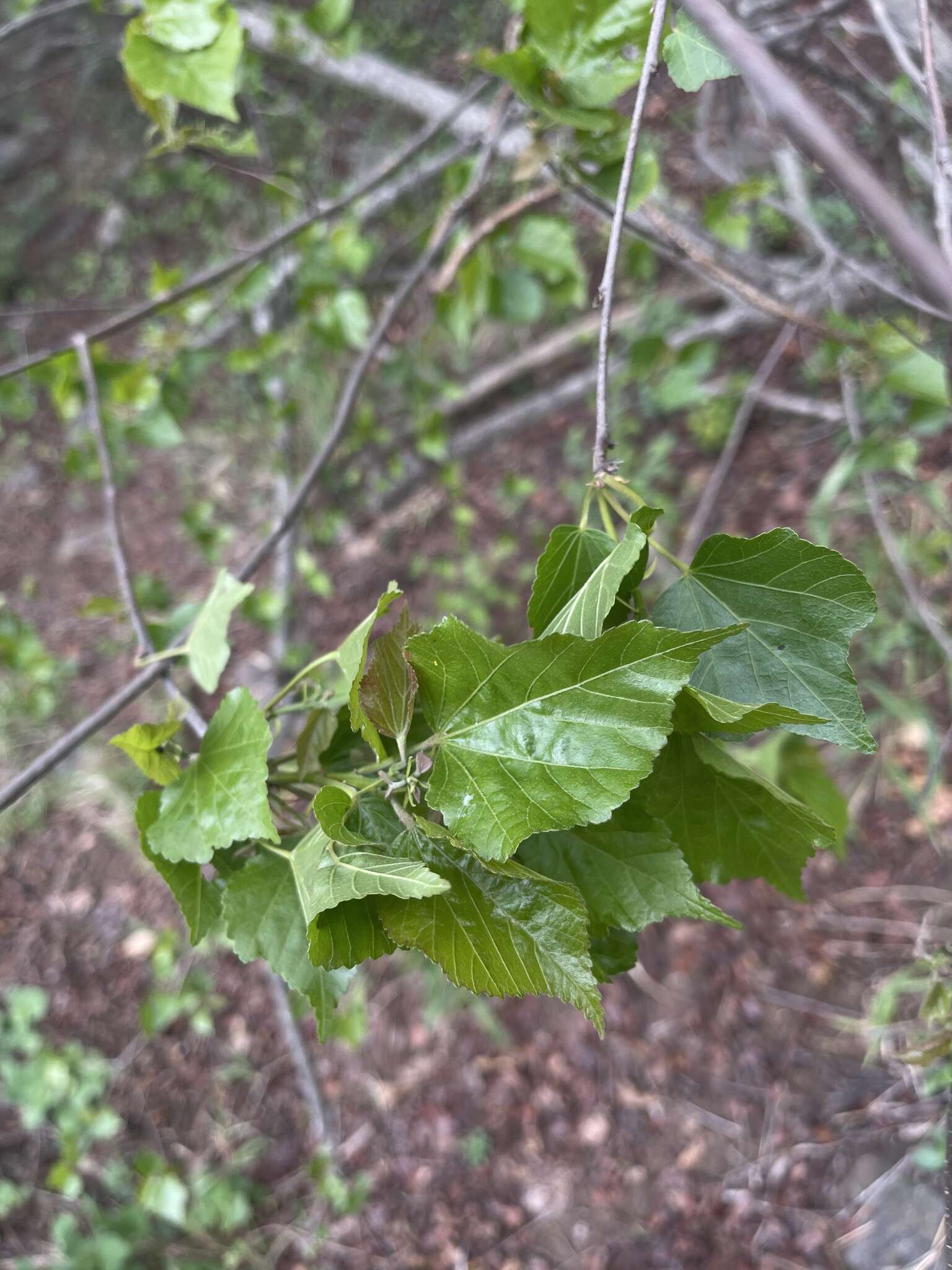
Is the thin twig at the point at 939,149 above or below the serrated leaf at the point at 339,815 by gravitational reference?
above

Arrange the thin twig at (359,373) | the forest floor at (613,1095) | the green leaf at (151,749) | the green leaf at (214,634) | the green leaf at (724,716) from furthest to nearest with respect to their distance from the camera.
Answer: the forest floor at (613,1095), the thin twig at (359,373), the green leaf at (214,634), the green leaf at (151,749), the green leaf at (724,716)

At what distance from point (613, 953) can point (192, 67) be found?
1023 millimetres

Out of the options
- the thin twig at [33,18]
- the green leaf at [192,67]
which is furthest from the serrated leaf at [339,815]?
the thin twig at [33,18]

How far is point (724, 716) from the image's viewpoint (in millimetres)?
428

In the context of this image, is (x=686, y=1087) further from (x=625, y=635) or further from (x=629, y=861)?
(x=625, y=635)

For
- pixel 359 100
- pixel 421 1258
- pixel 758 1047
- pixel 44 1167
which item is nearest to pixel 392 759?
pixel 758 1047

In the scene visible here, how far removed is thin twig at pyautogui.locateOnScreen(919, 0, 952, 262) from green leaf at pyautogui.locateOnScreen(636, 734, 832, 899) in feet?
0.99

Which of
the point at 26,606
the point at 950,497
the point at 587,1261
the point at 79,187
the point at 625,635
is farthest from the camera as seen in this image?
the point at 79,187

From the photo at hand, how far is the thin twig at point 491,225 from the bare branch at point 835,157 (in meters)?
0.72

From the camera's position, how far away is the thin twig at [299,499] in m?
0.74

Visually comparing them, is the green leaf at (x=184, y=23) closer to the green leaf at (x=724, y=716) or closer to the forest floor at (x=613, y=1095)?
the green leaf at (x=724, y=716)

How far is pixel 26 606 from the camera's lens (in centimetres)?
343

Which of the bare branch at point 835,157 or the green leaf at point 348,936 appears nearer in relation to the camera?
the bare branch at point 835,157

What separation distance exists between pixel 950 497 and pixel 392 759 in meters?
2.14
